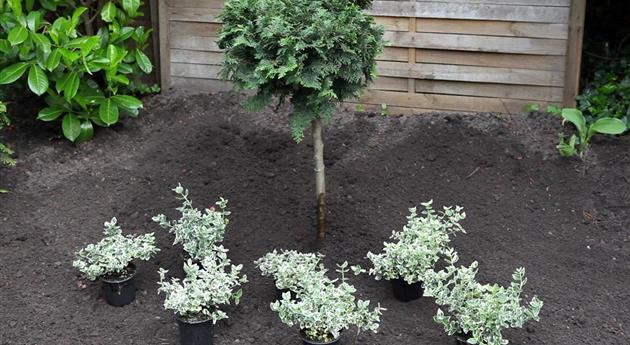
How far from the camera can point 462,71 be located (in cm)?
595

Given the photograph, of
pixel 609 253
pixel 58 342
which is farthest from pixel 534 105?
pixel 58 342

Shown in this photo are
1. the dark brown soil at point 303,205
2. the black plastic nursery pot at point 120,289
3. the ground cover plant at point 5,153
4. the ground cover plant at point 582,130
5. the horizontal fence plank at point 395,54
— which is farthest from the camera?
the horizontal fence plank at point 395,54

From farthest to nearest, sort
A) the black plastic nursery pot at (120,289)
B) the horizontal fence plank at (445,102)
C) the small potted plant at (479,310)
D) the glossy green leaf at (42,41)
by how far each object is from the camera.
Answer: the horizontal fence plank at (445,102)
the glossy green leaf at (42,41)
the black plastic nursery pot at (120,289)
the small potted plant at (479,310)

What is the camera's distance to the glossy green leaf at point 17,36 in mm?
5188

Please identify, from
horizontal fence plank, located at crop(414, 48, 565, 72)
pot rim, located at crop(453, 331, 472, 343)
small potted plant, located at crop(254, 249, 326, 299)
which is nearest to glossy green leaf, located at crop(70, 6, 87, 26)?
small potted plant, located at crop(254, 249, 326, 299)

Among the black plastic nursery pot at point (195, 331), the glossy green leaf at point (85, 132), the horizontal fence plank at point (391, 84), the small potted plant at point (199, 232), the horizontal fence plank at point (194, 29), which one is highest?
the horizontal fence plank at point (194, 29)

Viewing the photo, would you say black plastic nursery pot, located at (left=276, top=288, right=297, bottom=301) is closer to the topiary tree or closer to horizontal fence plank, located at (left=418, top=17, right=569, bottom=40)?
the topiary tree

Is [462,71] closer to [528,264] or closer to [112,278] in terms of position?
[528,264]

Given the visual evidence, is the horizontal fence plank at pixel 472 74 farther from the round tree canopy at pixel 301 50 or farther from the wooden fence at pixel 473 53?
the round tree canopy at pixel 301 50

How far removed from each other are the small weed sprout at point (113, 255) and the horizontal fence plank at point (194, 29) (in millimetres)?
2405

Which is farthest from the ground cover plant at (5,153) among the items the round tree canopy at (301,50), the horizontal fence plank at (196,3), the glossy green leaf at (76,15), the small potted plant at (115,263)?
the round tree canopy at (301,50)

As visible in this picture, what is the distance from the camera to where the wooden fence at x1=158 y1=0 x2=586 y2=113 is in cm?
571

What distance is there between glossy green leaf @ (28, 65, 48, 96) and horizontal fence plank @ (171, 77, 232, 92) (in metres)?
1.35

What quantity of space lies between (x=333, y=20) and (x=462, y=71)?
217cm
